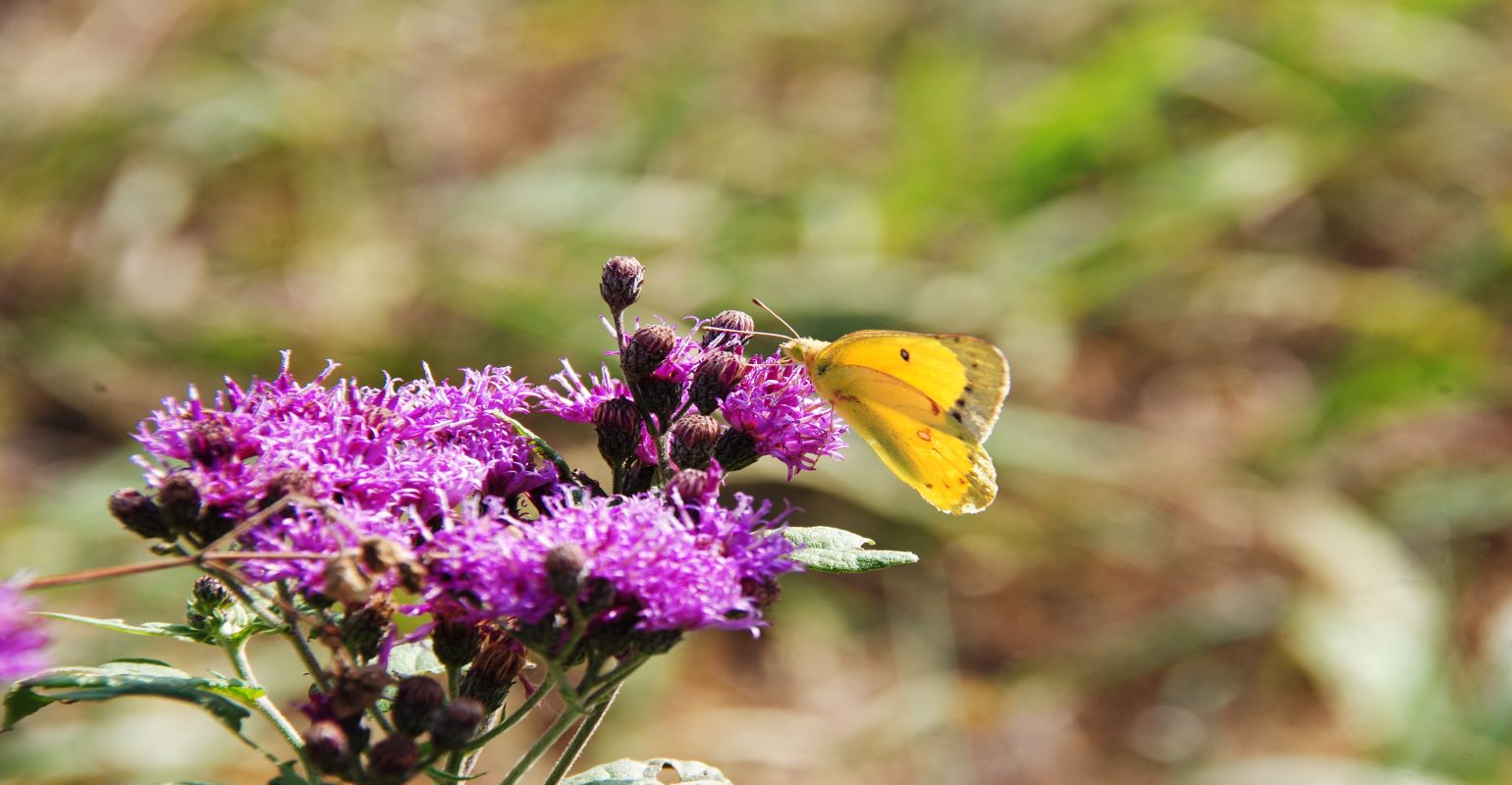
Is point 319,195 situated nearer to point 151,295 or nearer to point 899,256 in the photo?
point 151,295

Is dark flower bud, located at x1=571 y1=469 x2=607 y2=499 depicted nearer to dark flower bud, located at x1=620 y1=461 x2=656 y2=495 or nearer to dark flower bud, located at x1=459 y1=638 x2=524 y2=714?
dark flower bud, located at x1=620 y1=461 x2=656 y2=495

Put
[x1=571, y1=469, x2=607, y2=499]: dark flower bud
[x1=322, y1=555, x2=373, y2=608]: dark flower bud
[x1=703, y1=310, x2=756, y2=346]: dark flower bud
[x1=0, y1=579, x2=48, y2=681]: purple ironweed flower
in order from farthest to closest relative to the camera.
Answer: [x1=703, y1=310, x2=756, y2=346]: dark flower bud
[x1=571, y1=469, x2=607, y2=499]: dark flower bud
[x1=322, y1=555, x2=373, y2=608]: dark flower bud
[x1=0, y1=579, x2=48, y2=681]: purple ironweed flower

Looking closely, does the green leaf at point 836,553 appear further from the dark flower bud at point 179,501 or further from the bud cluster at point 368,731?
the dark flower bud at point 179,501

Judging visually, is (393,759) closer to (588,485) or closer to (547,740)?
(547,740)

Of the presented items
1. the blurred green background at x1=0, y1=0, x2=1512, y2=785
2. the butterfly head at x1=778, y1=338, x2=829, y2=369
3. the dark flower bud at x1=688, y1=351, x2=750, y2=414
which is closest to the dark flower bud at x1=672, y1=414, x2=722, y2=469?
the dark flower bud at x1=688, y1=351, x2=750, y2=414

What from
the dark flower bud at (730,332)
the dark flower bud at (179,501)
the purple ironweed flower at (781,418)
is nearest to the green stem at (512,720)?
the dark flower bud at (179,501)
